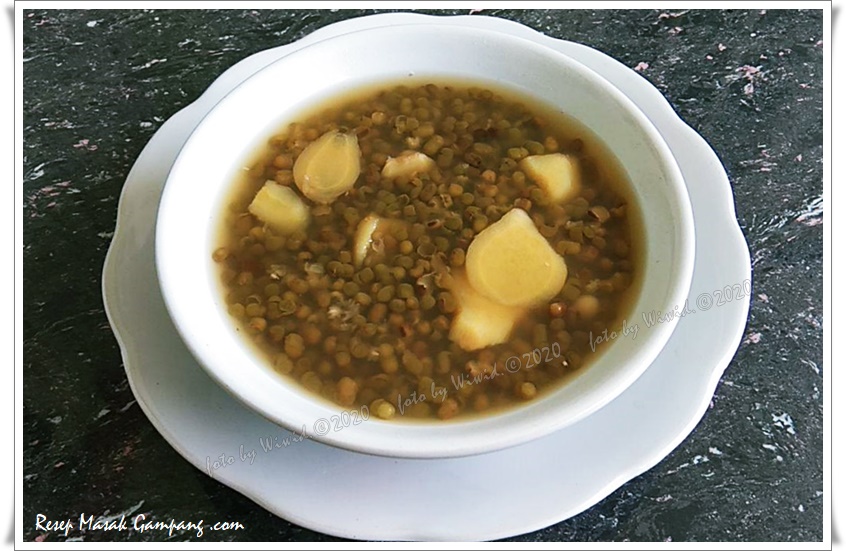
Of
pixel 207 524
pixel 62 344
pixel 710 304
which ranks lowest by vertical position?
pixel 207 524

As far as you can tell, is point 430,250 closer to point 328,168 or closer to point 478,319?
point 478,319

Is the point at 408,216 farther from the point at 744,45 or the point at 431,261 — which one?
the point at 744,45

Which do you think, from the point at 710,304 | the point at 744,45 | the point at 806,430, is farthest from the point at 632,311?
the point at 744,45

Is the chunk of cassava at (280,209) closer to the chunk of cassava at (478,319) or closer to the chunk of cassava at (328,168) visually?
the chunk of cassava at (328,168)

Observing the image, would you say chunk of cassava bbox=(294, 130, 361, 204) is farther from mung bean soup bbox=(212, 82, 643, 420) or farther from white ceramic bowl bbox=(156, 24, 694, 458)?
white ceramic bowl bbox=(156, 24, 694, 458)

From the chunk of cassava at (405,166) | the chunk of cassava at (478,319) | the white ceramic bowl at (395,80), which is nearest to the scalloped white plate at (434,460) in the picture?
the white ceramic bowl at (395,80)

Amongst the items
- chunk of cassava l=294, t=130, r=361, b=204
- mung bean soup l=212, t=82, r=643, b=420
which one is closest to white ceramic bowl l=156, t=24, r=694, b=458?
mung bean soup l=212, t=82, r=643, b=420
